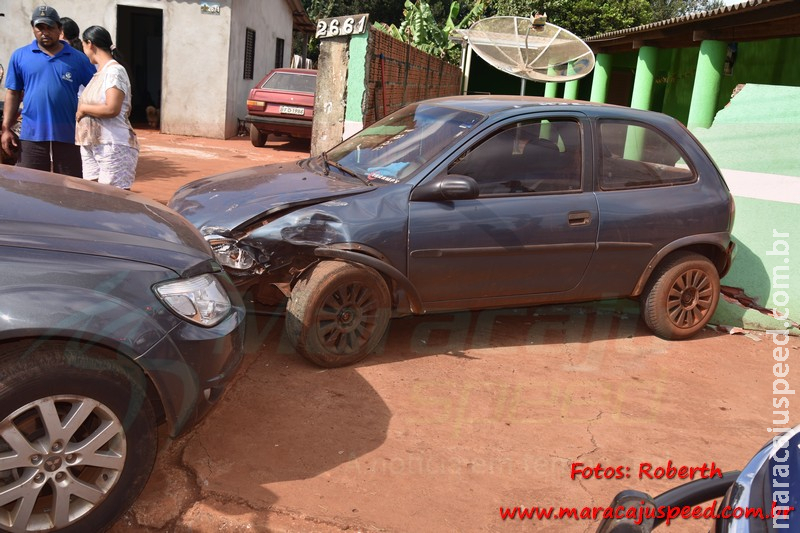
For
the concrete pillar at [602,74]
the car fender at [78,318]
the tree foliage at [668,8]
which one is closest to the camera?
the car fender at [78,318]

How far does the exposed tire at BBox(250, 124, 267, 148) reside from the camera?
15.9 metres

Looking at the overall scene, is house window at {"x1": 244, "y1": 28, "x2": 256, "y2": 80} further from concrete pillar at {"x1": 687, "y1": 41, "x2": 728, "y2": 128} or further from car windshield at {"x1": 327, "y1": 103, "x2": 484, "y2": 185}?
car windshield at {"x1": 327, "y1": 103, "x2": 484, "y2": 185}

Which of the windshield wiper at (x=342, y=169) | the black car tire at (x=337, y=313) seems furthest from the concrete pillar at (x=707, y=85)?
the black car tire at (x=337, y=313)

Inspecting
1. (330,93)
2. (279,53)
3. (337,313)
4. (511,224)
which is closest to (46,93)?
(337,313)

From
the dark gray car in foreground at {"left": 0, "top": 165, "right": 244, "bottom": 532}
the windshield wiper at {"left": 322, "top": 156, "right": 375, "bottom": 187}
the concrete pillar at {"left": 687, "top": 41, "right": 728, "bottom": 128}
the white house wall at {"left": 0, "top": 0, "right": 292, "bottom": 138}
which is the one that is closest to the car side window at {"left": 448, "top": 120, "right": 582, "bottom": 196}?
the windshield wiper at {"left": 322, "top": 156, "right": 375, "bottom": 187}

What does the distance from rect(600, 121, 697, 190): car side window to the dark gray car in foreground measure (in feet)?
10.3

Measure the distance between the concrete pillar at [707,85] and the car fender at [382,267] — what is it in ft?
22.3

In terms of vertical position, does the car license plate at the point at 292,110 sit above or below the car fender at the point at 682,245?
below

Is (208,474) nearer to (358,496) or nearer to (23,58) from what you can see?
(358,496)

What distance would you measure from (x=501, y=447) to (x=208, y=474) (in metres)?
1.49

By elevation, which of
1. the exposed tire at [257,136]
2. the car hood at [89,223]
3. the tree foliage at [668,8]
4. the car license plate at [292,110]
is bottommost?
the exposed tire at [257,136]

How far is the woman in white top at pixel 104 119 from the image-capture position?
196 inches

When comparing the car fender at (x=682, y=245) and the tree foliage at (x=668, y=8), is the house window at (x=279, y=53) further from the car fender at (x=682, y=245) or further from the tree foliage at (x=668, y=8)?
the tree foliage at (x=668, y=8)

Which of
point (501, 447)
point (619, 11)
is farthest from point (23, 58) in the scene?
point (619, 11)
